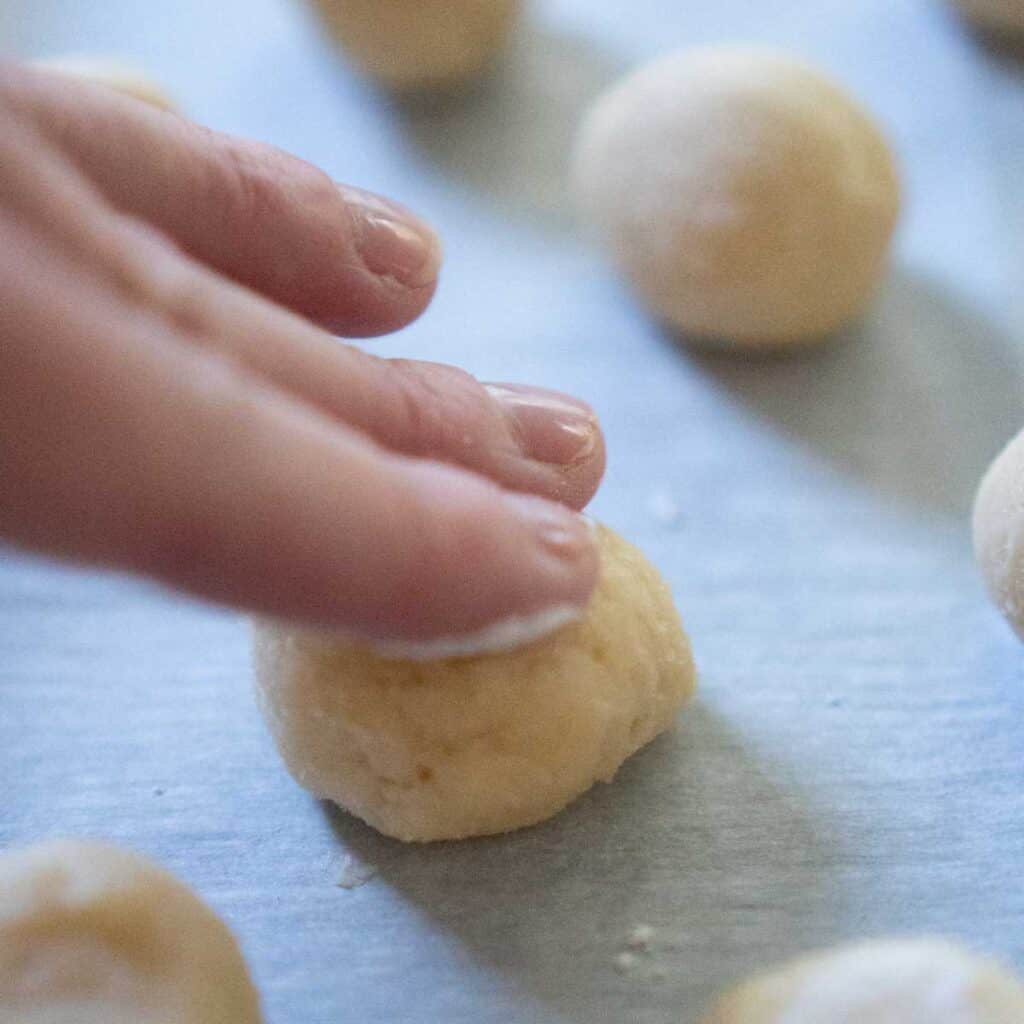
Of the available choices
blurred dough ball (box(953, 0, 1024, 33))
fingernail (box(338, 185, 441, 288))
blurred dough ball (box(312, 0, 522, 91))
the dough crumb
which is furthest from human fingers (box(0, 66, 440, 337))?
blurred dough ball (box(953, 0, 1024, 33))

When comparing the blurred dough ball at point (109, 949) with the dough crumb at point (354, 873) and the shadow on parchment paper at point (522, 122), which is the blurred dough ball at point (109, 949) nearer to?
the dough crumb at point (354, 873)

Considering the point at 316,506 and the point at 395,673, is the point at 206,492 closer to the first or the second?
the point at 316,506

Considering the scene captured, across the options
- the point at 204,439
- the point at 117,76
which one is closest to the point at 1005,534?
the point at 204,439

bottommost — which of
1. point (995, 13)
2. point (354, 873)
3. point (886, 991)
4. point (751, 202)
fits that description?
point (354, 873)

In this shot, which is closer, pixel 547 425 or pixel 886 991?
pixel 886 991

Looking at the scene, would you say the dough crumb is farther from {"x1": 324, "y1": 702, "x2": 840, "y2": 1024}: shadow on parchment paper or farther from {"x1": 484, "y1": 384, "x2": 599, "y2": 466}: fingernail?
{"x1": 484, "y1": 384, "x2": 599, "y2": 466}: fingernail

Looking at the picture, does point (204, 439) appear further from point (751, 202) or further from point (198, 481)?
point (751, 202)
